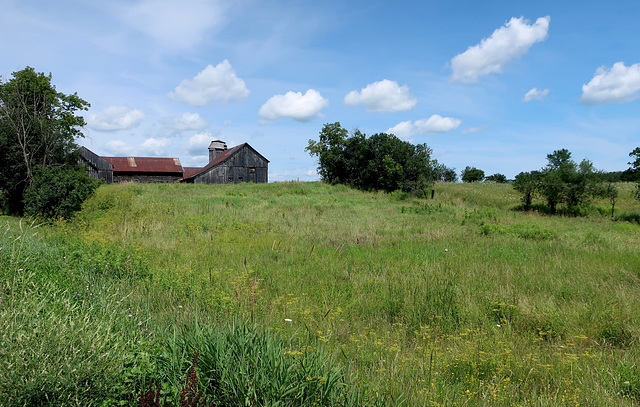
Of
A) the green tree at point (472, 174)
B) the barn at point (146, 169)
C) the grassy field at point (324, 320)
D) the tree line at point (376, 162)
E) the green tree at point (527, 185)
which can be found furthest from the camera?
the green tree at point (472, 174)

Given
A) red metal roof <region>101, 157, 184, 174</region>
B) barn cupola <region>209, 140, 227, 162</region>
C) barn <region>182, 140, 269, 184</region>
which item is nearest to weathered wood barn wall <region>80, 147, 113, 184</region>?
red metal roof <region>101, 157, 184, 174</region>

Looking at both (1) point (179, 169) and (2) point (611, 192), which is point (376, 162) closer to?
(2) point (611, 192)

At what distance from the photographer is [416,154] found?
35094mm

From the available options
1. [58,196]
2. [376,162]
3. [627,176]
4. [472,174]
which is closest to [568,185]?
[627,176]

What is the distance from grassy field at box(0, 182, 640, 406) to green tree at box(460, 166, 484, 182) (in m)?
94.4

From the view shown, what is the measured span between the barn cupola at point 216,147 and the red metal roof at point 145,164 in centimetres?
585

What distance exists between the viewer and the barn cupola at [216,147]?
57034 mm

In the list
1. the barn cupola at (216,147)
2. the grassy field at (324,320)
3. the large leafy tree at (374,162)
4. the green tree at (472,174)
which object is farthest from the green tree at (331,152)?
the green tree at (472,174)

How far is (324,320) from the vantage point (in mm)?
4699

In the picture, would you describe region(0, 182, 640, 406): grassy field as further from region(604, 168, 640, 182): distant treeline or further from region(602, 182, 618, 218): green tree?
region(604, 168, 640, 182): distant treeline

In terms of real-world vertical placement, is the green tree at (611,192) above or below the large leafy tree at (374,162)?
below

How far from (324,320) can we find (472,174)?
342 ft

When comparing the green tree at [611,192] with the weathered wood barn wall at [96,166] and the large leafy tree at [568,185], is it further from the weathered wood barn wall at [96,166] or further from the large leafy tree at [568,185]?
the weathered wood barn wall at [96,166]

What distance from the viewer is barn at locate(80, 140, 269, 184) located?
138 ft
